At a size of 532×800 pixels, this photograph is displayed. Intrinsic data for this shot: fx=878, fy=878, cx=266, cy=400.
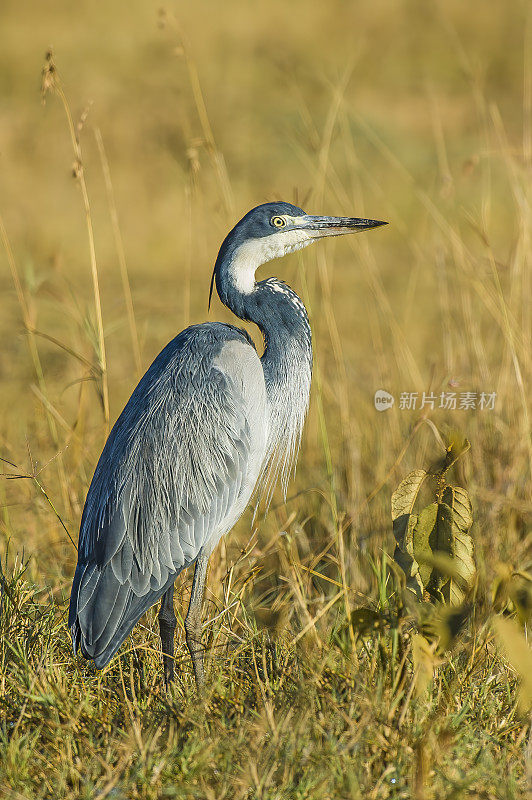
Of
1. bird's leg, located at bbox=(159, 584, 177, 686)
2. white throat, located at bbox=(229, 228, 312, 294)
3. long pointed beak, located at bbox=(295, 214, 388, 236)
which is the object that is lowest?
bird's leg, located at bbox=(159, 584, 177, 686)

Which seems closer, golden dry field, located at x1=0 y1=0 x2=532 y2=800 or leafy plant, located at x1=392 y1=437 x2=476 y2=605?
golden dry field, located at x1=0 y1=0 x2=532 y2=800

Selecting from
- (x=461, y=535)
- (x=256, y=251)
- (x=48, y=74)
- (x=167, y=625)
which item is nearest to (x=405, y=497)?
(x=461, y=535)

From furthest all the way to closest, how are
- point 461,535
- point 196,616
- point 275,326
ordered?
point 275,326
point 196,616
point 461,535

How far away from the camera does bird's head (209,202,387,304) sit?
2910 mm

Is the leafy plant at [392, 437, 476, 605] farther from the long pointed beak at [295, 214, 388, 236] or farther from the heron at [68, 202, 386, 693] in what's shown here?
the long pointed beak at [295, 214, 388, 236]

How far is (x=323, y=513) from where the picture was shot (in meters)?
3.82

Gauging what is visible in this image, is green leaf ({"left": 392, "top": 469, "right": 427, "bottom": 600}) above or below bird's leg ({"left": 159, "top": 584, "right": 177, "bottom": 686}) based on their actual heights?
Answer: above

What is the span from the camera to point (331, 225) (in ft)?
9.78

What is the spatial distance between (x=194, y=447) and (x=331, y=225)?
89 cm

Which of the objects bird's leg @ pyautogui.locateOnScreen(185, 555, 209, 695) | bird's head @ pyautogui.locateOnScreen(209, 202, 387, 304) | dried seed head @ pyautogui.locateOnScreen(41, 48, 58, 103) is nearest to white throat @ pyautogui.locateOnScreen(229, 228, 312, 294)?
bird's head @ pyautogui.locateOnScreen(209, 202, 387, 304)

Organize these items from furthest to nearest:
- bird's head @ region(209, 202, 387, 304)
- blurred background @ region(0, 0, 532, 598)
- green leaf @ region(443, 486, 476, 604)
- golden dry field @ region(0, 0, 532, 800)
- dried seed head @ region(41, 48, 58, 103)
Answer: blurred background @ region(0, 0, 532, 598), bird's head @ region(209, 202, 387, 304), dried seed head @ region(41, 48, 58, 103), green leaf @ region(443, 486, 476, 604), golden dry field @ region(0, 0, 532, 800)

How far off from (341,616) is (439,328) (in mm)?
4179

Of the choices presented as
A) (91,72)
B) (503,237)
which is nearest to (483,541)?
(503,237)

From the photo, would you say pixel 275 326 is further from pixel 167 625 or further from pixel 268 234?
pixel 167 625
